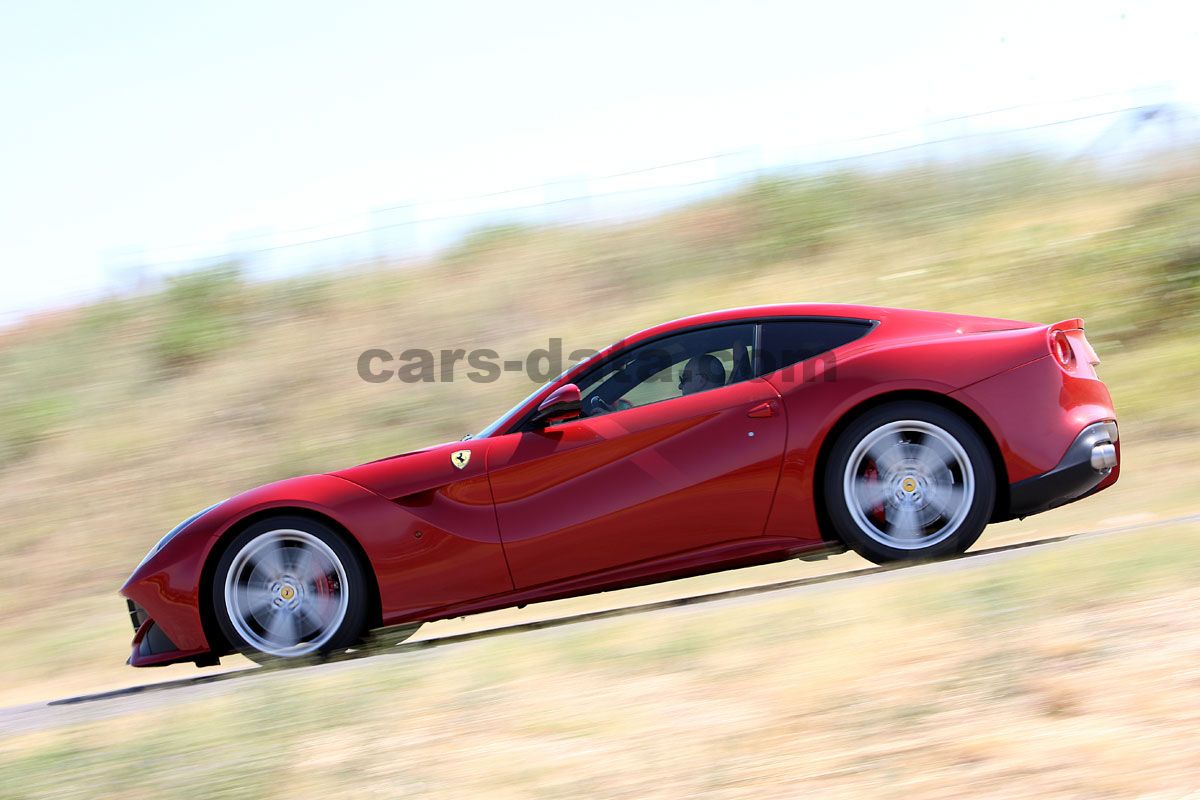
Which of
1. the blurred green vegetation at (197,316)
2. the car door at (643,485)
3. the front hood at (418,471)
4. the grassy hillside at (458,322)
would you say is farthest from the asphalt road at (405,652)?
the blurred green vegetation at (197,316)

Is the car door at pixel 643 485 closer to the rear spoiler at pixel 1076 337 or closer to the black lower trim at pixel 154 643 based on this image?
the rear spoiler at pixel 1076 337

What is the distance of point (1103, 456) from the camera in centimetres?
555

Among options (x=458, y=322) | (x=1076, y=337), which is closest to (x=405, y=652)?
(x=1076, y=337)

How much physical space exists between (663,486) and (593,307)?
857 cm

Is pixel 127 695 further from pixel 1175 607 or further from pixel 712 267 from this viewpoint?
pixel 712 267

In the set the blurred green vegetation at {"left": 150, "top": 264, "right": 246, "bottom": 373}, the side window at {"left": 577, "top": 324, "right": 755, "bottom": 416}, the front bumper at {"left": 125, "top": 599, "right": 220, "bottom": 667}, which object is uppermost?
the blurred green vegetation at {"left": 150, "top": 264, "right": 246, "bottom": 373}

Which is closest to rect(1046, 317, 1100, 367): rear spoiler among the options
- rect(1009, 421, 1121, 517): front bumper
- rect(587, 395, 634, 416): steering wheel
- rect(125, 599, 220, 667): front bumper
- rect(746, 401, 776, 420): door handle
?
rect(1009, 421, 1121, 517): front bumper

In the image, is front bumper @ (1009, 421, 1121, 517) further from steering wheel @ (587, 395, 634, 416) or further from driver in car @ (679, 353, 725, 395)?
steering wheel @ (587, 395, 634, 416)

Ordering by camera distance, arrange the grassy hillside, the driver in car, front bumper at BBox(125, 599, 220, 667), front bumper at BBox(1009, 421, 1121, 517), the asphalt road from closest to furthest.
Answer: the asphalt road < front bumper at BBox(1009, 421, 1121, 517) < the driver in car < front bumper at BBox(125, 599, 220, 667) < the grassy hillside

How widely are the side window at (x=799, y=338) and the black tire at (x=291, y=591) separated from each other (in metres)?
2.11

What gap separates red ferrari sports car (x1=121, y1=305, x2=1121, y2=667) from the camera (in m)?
5.56

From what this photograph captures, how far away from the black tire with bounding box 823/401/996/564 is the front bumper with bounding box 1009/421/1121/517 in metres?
0.13

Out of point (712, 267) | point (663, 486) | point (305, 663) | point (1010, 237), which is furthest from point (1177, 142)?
point (305, 663)

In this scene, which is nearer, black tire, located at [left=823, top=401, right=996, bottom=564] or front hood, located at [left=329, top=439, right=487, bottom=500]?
black tire, located at [left=823, top=401, right=996, bottom=564]
